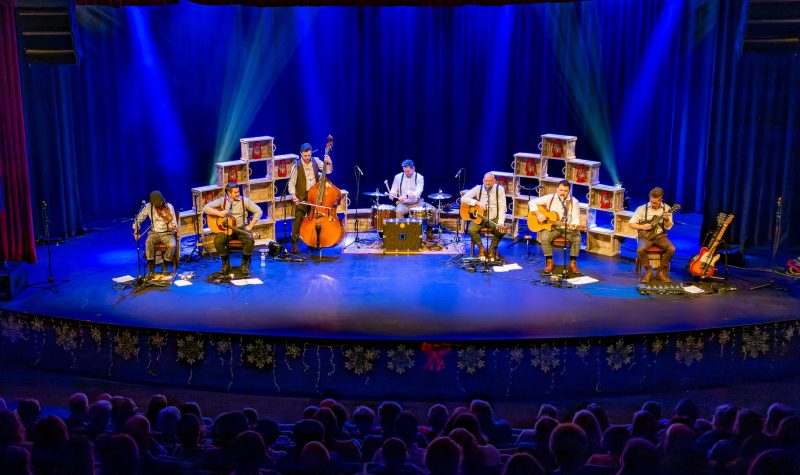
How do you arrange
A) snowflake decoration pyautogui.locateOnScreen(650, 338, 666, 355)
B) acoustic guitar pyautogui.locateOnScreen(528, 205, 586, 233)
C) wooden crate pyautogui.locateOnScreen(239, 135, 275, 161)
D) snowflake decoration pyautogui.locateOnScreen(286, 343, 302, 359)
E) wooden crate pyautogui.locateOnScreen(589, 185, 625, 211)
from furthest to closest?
1. wooden crate pyautogui.locateOnScreen(239, 135, 275, 161)
2. wooden crate pyautogui.locateOnScreen(589, 185, 625, 211)
3. acoustic guitar pyautogui.locateOnScreen(528, 205, 586, 233)
4. snowflake decoration pyautogui.locateOnScreen(650, 338, 666, 355)
5. snowflake decoration pyautogui.locateOnScreen(286, 343, 302, 359)

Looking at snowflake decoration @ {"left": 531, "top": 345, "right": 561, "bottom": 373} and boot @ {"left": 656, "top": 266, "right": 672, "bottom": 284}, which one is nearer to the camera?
snowflake decoration @ {"left": 531, "top": 345, "right": 561, "bottom": 373}

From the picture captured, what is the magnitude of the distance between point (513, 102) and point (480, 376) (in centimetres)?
696

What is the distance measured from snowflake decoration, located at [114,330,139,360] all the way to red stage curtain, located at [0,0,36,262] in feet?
9.75

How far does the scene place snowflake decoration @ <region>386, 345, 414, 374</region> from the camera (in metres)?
8.03

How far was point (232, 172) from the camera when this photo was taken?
11812 mm

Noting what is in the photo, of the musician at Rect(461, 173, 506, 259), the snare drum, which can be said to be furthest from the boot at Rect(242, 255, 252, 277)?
the musician at Rect(461, 173, 506, 259)

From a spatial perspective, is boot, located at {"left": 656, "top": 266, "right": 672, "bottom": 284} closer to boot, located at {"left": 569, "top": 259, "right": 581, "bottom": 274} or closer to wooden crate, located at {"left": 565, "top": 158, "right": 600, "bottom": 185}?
boot, located at {"left": 569, "top": 259, "right": 581, "bottom": 274}

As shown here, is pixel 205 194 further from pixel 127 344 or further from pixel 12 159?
pixel 127 344

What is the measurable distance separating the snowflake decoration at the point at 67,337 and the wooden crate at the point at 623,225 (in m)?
6.32

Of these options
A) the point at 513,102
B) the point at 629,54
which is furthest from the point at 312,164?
the point at 629,54

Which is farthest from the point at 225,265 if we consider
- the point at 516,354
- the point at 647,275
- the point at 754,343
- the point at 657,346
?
the point at 754,343

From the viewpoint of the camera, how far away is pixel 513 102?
14.2m

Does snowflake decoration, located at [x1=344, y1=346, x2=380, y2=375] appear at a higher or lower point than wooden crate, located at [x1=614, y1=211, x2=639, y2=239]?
lower

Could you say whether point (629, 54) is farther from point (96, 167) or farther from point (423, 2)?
point (96, 167)
